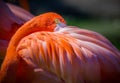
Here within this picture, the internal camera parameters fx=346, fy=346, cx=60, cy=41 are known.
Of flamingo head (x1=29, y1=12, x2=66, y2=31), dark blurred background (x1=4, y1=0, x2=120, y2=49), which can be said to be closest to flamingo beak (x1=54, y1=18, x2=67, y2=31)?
flamingo head (x1=29, y1=12, x2=66, y2=31)

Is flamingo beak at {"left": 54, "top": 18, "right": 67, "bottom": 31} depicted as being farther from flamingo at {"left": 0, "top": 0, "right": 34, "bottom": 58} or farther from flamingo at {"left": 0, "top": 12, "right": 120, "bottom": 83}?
flamingo at {"left": 0, "top": 0, "right": 34, "bottom": 58}

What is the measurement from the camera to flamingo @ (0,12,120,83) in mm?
1193

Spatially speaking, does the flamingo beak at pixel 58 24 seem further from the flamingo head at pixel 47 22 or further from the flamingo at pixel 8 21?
the flamingo at pixel 8 21

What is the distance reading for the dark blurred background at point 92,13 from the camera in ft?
4.56

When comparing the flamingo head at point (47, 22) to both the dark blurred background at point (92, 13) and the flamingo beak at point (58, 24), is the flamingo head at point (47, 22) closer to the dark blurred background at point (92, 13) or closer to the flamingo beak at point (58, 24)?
the flamingo beak at point (58, 24)

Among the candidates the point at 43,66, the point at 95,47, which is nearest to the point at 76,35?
the point at 95,47

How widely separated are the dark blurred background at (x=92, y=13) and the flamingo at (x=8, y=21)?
103mm

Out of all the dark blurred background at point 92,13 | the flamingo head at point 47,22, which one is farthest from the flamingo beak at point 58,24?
the dark blurred background at point 92,13

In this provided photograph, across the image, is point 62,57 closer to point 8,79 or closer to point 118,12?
point 8,79

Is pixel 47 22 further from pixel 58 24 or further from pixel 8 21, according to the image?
pixel 8 21

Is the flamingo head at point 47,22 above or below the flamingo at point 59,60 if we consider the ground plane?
above

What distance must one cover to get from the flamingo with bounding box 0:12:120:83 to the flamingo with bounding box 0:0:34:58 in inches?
5.1

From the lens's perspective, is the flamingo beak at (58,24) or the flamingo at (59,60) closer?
the flamingo at (59,60)

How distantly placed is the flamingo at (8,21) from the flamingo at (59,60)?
13 cm
